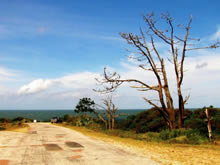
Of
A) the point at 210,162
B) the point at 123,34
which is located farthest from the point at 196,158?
the point at 123,34

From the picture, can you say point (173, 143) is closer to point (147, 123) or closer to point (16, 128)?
point (16, 128)

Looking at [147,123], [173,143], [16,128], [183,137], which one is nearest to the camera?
[173,143]

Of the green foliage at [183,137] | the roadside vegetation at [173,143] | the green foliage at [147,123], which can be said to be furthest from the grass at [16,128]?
the green foliage at [147,123]

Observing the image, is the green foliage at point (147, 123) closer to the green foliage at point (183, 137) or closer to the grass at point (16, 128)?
the green foliage at point (183, 137)

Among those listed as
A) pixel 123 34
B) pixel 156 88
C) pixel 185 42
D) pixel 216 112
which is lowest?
pixel 216 112

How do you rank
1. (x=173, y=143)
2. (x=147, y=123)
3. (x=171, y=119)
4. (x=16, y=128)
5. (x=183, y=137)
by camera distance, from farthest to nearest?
(x=147, y=123) < (x=16, y=128) < (x=171, y=119) < (x=183, y=137) < (x=173, y=143)

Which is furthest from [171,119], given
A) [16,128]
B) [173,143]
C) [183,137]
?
[16,128]

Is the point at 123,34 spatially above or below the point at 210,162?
above

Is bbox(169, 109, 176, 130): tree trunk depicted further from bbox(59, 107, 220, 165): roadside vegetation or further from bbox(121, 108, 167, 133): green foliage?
bbox(121, 108, 167, 133): green foliage

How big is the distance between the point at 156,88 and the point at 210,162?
1046 cm

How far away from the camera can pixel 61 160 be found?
7.52 metres

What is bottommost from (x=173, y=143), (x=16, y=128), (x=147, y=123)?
(x=173, y=143)

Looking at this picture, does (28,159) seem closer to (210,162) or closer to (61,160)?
(61,160)

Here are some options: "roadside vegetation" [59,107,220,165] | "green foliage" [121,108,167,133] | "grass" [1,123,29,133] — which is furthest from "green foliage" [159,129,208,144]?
"grass" [1,123,29,133]
